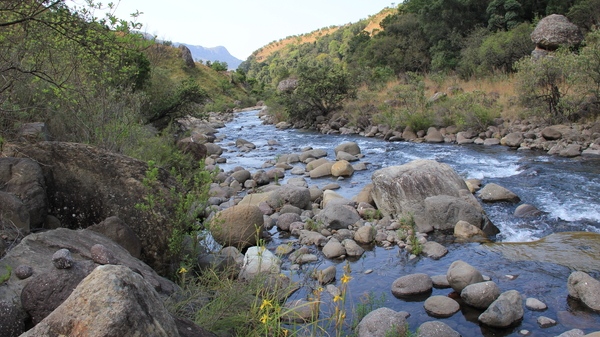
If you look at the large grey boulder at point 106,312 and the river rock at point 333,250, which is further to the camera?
the river rock at point 333,250

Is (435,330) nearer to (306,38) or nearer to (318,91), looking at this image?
(318,91)

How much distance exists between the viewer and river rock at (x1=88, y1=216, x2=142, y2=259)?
4.26 metres

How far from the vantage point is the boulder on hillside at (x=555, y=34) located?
2248 centimetres

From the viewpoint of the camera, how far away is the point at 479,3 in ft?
102

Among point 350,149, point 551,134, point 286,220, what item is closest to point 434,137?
point 350,149

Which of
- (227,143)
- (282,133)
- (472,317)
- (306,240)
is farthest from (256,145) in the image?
(472,317)

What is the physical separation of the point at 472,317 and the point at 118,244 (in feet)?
13.1

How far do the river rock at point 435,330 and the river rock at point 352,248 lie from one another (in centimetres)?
232

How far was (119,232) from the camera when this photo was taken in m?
4.29

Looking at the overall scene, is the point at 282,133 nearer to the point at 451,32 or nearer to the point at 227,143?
the point at 227,143

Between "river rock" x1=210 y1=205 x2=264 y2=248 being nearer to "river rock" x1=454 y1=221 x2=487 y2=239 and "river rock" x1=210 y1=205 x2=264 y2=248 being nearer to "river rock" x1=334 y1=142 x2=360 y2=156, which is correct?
"river rock" x1=454 y1=221 x2=487 y2=239

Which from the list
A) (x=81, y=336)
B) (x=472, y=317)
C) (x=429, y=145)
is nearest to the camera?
(x=81, y=336)

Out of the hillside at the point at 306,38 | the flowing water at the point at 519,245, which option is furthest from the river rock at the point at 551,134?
the hillside at the point at 306,38

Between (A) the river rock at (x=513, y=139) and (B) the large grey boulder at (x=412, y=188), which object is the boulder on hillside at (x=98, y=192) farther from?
(A) the river rock at (x=513, y=139)
